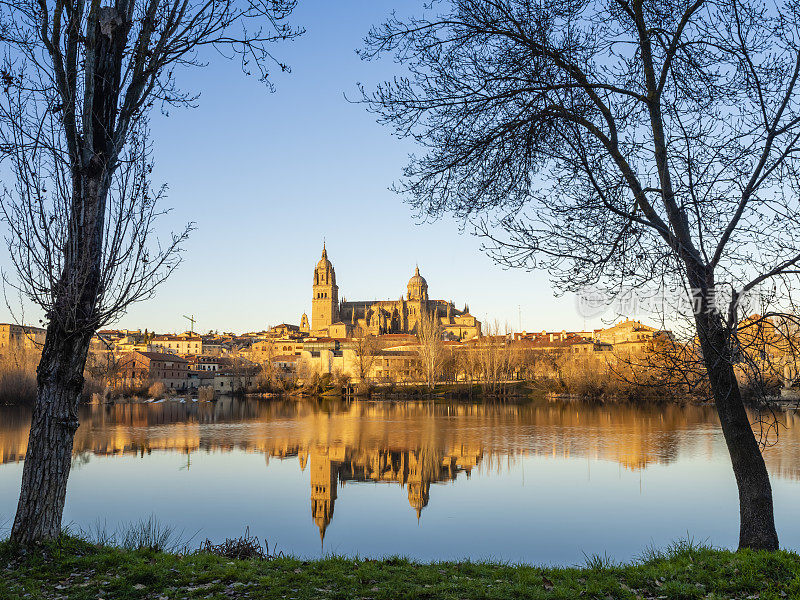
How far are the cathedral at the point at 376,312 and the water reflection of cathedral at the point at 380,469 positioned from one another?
10803 centimetres

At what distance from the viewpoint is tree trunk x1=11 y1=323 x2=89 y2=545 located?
21.5ft

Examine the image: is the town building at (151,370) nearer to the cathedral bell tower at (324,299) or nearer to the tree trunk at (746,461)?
the cathedral bell tower at (324,299)

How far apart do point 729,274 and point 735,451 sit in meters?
1.78

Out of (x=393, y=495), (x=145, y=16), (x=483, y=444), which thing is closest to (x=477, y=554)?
(x=393, y=495)

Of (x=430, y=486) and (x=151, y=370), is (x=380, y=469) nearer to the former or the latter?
(x=430, y=486)

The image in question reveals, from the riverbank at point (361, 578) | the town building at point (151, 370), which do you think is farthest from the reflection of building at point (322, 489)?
the town building at point (151, 370)

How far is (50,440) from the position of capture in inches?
263

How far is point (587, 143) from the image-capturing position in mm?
6719

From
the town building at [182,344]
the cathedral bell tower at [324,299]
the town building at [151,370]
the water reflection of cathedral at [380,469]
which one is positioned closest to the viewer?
the water reflection of cathedral at [380,469]

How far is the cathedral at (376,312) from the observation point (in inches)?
5300

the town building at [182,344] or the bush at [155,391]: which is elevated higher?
the town building at [182,344]

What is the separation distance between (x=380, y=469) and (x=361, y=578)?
1386cm

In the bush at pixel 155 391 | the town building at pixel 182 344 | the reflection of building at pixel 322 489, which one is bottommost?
the bush at pixel 155 391

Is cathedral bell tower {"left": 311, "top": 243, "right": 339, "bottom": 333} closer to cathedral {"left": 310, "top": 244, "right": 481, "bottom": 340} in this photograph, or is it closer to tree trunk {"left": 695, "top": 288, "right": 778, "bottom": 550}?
cathedral {"left": 310, "top": 244, "right": 481, "bottom": 340}
